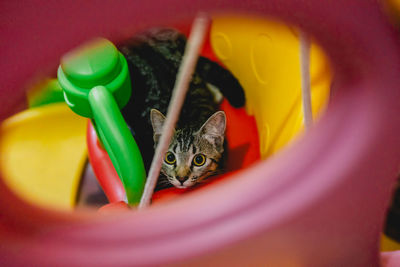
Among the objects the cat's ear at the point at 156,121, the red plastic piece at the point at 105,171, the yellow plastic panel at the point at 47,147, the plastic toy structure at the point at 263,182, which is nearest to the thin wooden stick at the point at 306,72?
the plastic toy structure at the point at 263,182

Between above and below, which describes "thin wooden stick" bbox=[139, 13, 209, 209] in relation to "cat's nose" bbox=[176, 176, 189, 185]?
above

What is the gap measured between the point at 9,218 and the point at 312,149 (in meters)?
0.29

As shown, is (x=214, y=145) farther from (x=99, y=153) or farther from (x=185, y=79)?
(x=185, y=79)

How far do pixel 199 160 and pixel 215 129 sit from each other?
0.29ft

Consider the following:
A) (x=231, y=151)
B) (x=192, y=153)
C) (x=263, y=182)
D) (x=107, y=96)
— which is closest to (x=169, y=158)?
(x=192, y=153)

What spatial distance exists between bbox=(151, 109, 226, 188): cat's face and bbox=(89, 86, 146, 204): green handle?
0.19 metres

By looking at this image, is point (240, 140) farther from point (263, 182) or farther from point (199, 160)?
point (263, 182)

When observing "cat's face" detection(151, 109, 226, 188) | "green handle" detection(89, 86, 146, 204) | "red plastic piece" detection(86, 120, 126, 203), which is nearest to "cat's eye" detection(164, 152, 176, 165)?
"cat's face" detection(151, 109, 226, 188)

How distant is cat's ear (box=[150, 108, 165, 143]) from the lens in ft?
2.82

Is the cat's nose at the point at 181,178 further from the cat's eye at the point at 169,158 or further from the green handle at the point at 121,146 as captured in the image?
the green handle at the point at 121,146

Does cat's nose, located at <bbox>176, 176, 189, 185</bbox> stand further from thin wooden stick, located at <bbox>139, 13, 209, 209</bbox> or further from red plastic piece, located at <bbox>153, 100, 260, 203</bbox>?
thin wooden stick, located at <bbox>139, 13, 209, 209</bbox>

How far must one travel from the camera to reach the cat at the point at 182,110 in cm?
91

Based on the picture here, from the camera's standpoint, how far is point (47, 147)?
1.19 metres

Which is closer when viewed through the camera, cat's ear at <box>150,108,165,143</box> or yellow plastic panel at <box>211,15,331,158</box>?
yellow plastic panel at <box>211,15,331,158</box>
